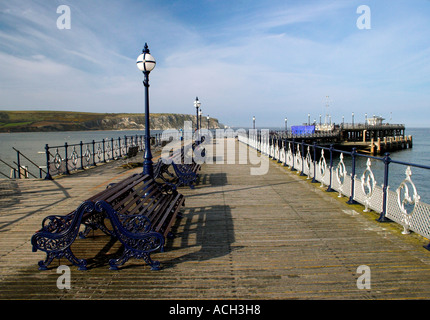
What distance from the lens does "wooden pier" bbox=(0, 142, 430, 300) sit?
12.2 ft

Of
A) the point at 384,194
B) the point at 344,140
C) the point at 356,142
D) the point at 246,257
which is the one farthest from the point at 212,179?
the point at 344,140

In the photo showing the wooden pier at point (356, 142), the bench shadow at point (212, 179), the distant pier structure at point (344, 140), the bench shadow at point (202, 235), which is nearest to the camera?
the bench shadow at point (202, 235)

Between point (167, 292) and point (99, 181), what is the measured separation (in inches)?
366

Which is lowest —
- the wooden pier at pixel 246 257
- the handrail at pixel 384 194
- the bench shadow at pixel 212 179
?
the wooden pier at pixel 246 257

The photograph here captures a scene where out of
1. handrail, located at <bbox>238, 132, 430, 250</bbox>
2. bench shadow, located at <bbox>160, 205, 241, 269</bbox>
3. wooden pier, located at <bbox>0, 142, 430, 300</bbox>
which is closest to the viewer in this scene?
wooden pier, located at <bbox>0, 142, 430, 300</bbox>

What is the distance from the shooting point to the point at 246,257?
4.67 meters

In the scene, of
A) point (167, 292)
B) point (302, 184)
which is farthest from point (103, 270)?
point (302, 184)

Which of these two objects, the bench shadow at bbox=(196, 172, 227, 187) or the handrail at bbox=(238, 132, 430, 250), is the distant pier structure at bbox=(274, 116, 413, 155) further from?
the handrail at bbox=(238, 132, 430, 250)

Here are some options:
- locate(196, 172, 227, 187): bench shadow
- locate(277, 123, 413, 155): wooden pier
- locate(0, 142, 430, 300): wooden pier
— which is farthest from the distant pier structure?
locate(0, 142, 430, 300): wooden pier

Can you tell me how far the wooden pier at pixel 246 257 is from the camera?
3705mm

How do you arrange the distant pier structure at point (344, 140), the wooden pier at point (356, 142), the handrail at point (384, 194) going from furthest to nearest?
the distant pier structure at point (344, 140)
the wooden pier at point (356, 142)
the handrail at point (384, 194)

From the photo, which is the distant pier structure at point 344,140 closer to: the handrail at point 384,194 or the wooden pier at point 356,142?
the wooden pier at point 356,142

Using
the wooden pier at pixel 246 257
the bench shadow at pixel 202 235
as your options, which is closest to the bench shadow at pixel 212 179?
the wooden pier at pixel 246 257

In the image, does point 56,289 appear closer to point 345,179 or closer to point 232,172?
point 345,179
